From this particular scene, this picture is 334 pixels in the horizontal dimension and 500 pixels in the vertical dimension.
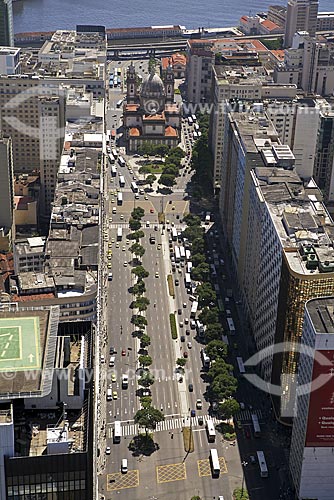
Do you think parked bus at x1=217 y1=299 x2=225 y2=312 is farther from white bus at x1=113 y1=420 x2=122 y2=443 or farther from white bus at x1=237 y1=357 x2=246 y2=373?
white bus at x1=113 y1=420 x2=122 y2=443

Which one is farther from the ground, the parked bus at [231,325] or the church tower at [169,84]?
the church tower at [169,84]

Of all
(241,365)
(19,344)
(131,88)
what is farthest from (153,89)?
(19,344)

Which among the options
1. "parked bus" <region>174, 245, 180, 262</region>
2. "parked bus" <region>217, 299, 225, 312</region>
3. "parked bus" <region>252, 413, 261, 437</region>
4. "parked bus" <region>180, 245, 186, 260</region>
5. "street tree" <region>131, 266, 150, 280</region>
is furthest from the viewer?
"parked bus" <region>180, 245, 186, 260</region>

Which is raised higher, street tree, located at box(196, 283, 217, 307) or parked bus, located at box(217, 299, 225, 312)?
street tree, located at box(196, 283, 217, 307)

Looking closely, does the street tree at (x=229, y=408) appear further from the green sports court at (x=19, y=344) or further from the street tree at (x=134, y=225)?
the street tree at (x=134, y=225)

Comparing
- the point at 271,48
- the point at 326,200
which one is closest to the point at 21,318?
the point at 326,200

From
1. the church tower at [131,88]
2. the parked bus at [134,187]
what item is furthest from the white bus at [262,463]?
the church tower at [131,88]

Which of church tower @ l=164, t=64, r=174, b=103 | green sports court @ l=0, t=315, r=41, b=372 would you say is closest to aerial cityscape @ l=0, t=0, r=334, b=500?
green sports court @ l=0, t=315, r=41, b=372

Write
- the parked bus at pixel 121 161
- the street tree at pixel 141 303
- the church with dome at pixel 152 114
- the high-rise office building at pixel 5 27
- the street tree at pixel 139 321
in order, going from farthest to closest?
the high-rise office building at pixel 5 27 → the church with dome at pixel 152 114 → the parked bus at pixel 121 161 → the street tree at pixel 141 303 → the street tree at pixel 139 321
